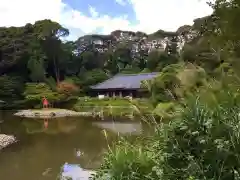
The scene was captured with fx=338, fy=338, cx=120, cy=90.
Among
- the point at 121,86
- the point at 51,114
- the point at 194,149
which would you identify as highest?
the point at 194,149

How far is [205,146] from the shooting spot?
2580 millimetres

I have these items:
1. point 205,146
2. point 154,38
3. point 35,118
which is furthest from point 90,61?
point 205,146

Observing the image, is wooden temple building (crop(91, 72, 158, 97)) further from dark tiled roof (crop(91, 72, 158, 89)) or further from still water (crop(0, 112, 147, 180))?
still water (crop(0, 112, 147, 180))

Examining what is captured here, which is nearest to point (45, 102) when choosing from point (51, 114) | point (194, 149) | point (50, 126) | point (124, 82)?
point (51, 114)

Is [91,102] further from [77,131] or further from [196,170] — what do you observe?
[196,170]

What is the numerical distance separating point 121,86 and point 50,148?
16.5 metres

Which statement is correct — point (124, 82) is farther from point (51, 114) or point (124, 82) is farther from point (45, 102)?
point (51, 114)

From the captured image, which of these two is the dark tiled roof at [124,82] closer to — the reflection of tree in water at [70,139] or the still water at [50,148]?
the reflection of tree in water at [70,139]

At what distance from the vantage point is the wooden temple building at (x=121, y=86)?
27.3 meters

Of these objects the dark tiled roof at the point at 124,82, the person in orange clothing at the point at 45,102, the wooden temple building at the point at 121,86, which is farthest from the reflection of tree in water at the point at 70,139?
the dark tiled roof at the point at 124,82

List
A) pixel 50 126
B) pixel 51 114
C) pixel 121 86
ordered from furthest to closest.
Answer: pixel 121 86
pixel 51 114
pixel 50 126

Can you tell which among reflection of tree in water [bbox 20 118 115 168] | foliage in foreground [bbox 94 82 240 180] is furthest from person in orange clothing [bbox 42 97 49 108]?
foliage in foreground [bbox 94 82 240 180]

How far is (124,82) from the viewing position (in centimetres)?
2856

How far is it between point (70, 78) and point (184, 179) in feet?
93.4
